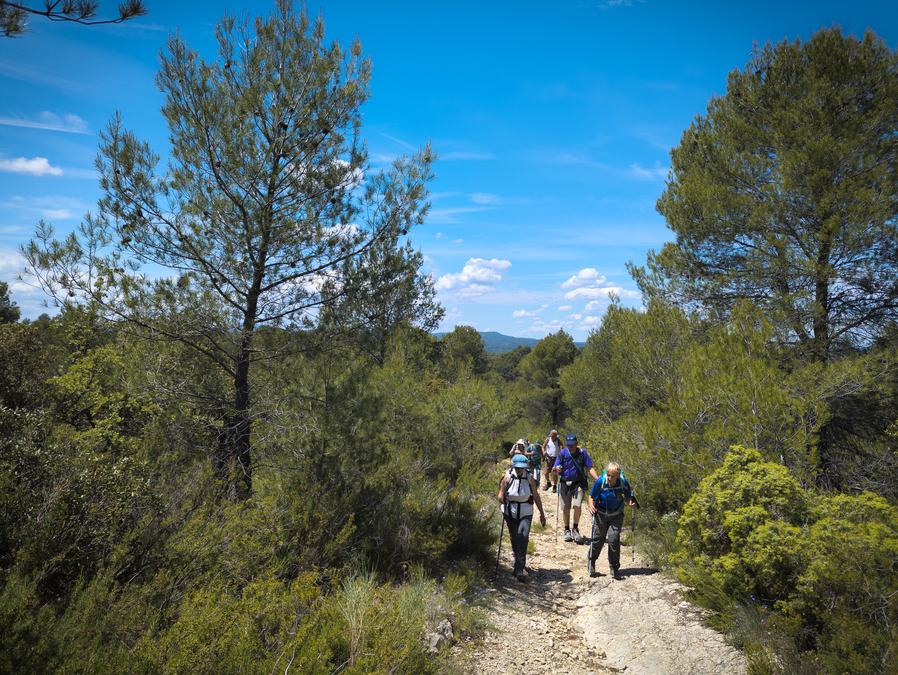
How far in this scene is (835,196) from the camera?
7.39 metres

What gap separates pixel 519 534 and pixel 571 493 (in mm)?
2494

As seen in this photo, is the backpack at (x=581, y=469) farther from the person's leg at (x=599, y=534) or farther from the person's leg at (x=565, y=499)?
the person's leg at (x=599, y=534)

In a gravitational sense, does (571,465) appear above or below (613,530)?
above

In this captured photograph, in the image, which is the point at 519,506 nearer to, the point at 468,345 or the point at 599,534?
the point at 599,534

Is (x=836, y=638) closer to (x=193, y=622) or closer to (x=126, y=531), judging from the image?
(x=193, y=622)

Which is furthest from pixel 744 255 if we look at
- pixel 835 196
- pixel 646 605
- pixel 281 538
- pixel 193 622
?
pixel 193 622

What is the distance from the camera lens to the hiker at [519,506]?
623 centimetres

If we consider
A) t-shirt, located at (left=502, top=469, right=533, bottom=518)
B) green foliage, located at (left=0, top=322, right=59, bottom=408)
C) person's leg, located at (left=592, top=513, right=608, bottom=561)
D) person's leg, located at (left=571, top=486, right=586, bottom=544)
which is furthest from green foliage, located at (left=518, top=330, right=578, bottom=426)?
green foliage, located at (left=0, top=322, right=59, bottom=408)

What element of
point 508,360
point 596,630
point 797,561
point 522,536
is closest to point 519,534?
point 522,536

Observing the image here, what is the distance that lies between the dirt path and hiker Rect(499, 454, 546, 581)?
1.23 feet

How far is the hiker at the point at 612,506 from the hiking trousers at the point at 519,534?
94 cm

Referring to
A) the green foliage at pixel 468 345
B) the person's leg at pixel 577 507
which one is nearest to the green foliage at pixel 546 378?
the green foliage at pixel 468 345

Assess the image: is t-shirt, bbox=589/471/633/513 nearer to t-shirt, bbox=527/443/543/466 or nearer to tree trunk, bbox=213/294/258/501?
tree trunk, bbox=213/294/258/501

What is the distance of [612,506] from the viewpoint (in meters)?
6.04
